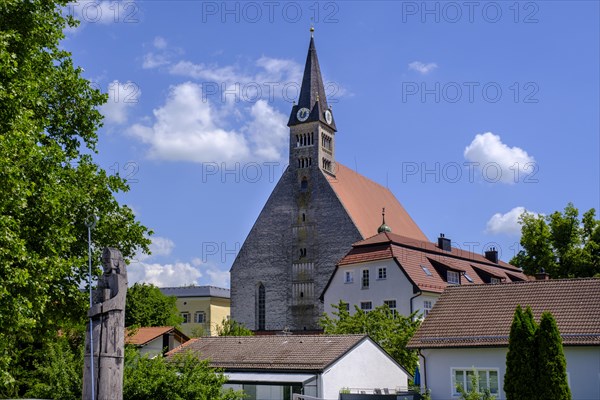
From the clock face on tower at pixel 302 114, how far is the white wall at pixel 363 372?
4485cm

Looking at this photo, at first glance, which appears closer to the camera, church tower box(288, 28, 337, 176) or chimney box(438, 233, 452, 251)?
chimney box(438, 233, 452, 251)

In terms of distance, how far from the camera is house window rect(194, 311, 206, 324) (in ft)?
290

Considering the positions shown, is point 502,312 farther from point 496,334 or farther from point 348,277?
point 348,277

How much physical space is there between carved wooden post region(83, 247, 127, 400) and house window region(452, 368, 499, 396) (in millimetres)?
15746

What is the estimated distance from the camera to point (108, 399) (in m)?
12.5

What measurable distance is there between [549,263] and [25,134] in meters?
42.4

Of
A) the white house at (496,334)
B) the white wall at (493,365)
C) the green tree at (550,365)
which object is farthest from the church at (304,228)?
the green tree at (550,365)

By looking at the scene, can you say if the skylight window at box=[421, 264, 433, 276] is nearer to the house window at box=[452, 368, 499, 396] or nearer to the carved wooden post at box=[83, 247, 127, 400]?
the house window at box=[452, 368, 499, 396]

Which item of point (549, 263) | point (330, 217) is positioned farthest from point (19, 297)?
point (330, 217)

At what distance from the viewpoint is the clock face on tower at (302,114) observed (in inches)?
2922

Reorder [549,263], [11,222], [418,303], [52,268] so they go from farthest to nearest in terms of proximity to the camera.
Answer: [549,263], [418,303], [52,268], [11,222]

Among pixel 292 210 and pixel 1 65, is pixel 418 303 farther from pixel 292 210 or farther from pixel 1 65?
pixel 1 65

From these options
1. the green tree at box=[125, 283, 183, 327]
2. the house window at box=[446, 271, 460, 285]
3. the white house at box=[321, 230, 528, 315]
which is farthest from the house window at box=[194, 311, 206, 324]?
the house window at box=[446, 271, 460, 285]

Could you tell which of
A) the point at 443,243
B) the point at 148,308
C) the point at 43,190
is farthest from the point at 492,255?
the point at 43,190
